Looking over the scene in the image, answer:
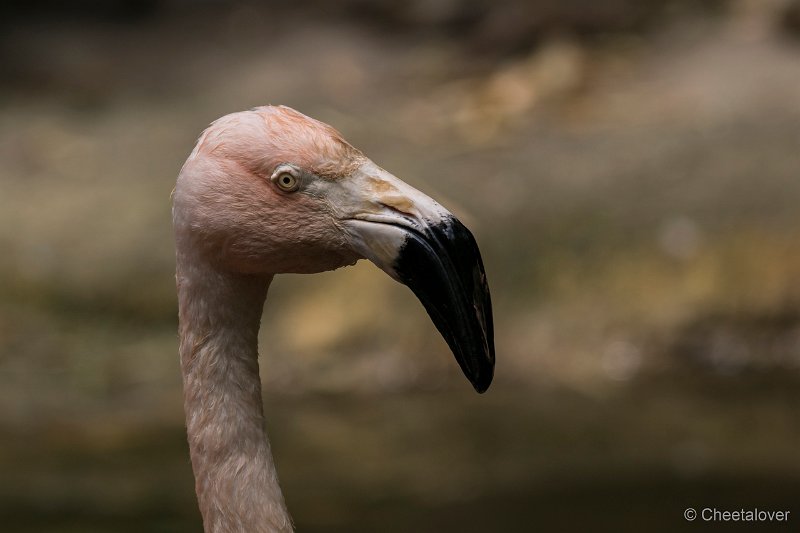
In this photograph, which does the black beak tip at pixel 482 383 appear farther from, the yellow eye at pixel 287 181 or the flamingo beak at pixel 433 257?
the yellow eye at pixel 287 181

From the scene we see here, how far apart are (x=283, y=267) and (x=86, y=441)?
347 cm

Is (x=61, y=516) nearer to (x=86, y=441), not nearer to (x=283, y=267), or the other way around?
(x=86, y=441)

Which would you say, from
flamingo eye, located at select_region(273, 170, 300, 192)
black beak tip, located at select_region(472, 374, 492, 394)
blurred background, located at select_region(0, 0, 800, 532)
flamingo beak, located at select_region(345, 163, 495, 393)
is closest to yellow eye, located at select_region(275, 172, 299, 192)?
flamingo eye, located at select_region(273, 170, 300, 192)

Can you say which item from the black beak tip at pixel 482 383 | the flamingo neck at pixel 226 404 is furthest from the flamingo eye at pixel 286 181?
the black beak tip at pixel 482 383

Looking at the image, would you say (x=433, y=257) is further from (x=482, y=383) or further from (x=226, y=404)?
(x=226, y=404)

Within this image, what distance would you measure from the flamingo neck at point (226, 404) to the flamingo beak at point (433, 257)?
0.26m

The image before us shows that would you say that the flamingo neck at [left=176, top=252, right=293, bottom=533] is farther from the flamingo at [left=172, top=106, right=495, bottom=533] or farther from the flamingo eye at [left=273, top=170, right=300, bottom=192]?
the flamingo eye at [left=273, top=170, right=300, bottom=192]

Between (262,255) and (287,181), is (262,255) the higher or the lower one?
the lower one

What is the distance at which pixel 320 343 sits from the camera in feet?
19.4

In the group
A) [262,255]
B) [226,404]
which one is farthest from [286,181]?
[226,404]

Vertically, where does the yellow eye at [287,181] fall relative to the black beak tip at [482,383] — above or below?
above

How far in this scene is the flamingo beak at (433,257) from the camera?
1907 millimetres

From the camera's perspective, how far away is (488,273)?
6012 mm

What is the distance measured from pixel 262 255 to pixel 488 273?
407 cm
